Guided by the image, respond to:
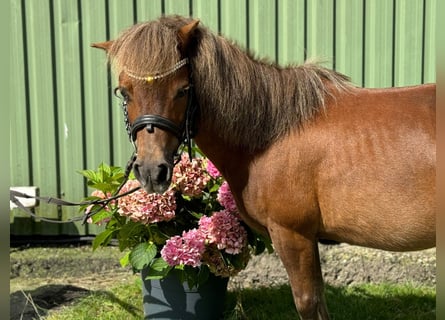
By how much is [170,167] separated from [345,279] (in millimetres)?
2466

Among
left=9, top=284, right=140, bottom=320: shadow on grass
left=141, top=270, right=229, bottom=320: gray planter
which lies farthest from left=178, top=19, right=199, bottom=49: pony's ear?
left=9, top=284, right=140, bottom=320: shadow on grass

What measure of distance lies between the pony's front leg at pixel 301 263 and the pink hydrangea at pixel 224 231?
49 cm

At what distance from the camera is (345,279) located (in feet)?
13.5

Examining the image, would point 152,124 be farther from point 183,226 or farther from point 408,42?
point 408,42

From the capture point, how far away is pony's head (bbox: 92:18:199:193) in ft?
7.02

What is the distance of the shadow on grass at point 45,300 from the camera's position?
141 inches

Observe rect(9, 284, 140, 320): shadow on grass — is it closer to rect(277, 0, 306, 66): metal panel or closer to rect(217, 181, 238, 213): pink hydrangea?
rect(217, 181, 238, 213): pink hydrangea

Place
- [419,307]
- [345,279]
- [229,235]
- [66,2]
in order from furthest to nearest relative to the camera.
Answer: [66,2]
[345,279]
[419,307]
[229,235]

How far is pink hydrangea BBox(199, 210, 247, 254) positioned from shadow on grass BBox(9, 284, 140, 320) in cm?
104

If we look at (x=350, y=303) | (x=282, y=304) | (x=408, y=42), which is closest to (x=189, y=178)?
(x=282, y=304)

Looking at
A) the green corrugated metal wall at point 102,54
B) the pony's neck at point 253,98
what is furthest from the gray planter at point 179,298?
the green corrugated metal wall at point 102,54

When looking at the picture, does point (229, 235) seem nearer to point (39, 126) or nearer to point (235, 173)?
point (235, 173)

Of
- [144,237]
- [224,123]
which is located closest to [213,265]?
[144,237]

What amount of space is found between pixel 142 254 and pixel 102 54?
2.14m
